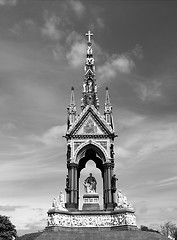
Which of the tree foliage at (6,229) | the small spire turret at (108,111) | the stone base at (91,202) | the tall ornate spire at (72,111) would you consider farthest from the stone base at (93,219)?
the tree foliage at (6,229)

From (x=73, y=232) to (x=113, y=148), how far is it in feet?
25.1

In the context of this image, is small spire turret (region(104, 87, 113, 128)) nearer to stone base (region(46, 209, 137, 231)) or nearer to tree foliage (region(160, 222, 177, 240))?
stone base (region(46, 209, 137, 231))

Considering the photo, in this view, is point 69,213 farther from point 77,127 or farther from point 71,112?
point 71,112

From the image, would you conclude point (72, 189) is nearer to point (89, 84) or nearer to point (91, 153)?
point (91, 153)

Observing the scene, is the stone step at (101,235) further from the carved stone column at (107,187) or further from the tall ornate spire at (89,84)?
the tall ornate spire at (89,84)

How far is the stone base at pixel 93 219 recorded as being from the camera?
2142 cm

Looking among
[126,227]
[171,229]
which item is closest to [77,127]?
[126,227]

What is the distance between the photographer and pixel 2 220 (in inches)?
1468

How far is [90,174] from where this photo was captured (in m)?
25.8

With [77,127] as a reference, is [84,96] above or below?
above

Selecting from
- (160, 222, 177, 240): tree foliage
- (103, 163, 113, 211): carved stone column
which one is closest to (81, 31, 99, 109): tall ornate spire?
(103, 163, 113, 211): carved stone column

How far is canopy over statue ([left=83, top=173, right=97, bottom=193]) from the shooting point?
25109 mm

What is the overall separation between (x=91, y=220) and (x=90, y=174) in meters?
4.34

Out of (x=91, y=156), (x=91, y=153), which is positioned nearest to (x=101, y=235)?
(x=91, y=153)
